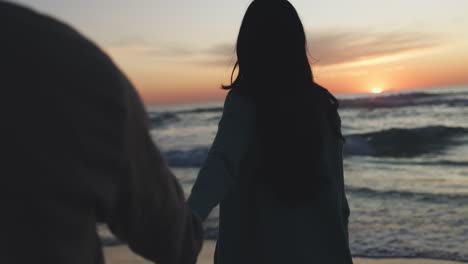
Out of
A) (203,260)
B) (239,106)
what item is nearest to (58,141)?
(239,106)

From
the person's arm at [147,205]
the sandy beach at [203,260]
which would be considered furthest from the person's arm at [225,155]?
the sandy beach at [203,260]

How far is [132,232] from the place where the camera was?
75cm

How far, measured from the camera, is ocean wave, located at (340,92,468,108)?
26.0 metres

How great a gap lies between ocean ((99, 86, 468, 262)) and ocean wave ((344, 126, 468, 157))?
0.03 m

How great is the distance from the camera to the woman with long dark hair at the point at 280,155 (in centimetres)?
160

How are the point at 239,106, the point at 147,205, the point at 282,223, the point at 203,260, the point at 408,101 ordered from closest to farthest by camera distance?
the point at 147,205 → the point at 239,106 → the point at 282,223 → the point at 203,260 → the point at 408,101

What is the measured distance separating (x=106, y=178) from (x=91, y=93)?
117 millimetres

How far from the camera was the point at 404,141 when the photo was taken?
1636 cm

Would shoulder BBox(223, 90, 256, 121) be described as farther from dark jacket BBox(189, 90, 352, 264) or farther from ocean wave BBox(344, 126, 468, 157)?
ocean wave BBox(344, 126, 468, 157)

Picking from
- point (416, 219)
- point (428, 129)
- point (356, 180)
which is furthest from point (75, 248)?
point (428, 129)

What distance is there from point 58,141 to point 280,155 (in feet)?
3.44

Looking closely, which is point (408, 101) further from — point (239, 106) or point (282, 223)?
point (239, 106)

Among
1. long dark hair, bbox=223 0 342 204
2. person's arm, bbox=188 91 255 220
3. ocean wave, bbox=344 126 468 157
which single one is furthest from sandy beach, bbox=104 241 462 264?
ocean wave, bbox=344 126 468 157

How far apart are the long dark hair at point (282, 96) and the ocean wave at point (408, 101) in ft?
82.9
